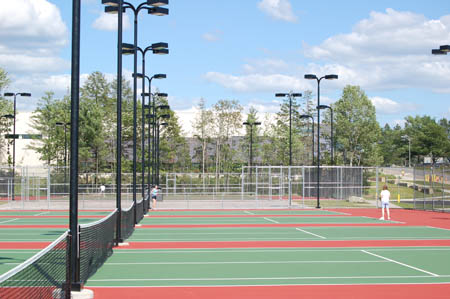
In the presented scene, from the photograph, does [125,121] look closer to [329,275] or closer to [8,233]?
[8,233]

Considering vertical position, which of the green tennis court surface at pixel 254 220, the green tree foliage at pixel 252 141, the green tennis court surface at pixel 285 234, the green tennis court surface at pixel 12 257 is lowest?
the green tennis court surface at pixel 254 220

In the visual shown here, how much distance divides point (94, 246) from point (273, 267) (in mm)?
4411

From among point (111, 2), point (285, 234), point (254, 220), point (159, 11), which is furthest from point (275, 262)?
point (254, 220)

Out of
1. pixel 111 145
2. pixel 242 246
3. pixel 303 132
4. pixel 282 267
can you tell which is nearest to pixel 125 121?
pixel 111 145

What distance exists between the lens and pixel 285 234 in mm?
26188

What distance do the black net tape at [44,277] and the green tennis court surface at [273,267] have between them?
181 cm

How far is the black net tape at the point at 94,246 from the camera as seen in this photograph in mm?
13461

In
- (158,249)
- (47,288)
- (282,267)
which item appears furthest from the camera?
(158,249)

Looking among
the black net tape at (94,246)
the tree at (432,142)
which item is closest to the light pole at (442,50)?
the black net tape at (94,246)

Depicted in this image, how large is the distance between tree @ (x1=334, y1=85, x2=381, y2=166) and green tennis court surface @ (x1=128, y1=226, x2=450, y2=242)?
204 feet

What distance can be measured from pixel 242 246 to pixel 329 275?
6.87 meters

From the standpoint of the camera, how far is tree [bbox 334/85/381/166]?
91.5m

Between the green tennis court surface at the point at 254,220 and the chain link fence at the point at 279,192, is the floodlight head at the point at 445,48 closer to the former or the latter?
the green tennis court surface at the point at 254,220

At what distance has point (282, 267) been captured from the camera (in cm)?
1634
